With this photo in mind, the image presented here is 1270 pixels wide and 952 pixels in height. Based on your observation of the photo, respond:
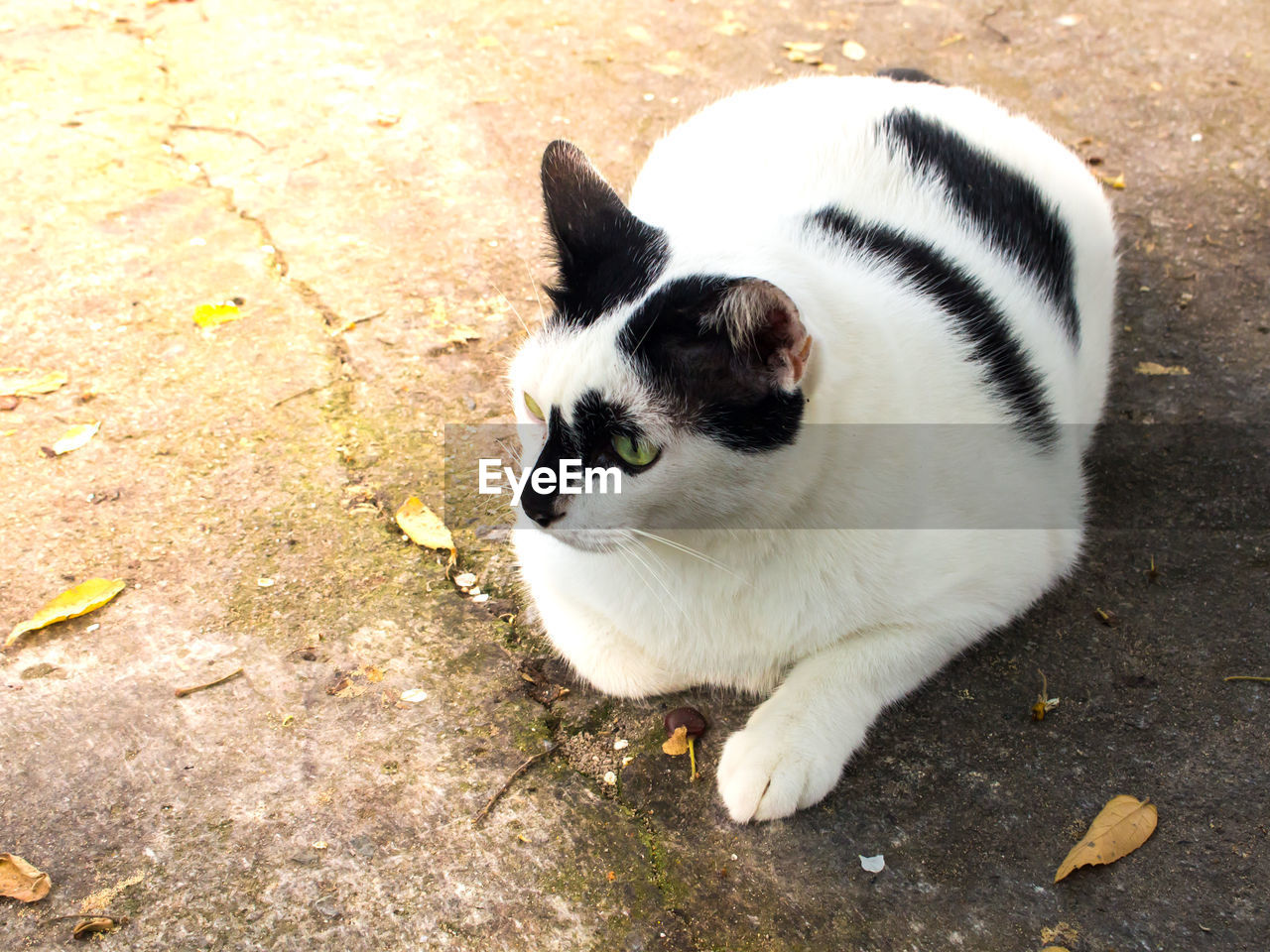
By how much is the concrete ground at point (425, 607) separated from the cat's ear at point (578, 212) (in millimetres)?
827

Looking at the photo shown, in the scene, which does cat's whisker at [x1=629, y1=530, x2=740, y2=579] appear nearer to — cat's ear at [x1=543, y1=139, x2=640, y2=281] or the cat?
the cat

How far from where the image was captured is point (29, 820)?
5.91 feet

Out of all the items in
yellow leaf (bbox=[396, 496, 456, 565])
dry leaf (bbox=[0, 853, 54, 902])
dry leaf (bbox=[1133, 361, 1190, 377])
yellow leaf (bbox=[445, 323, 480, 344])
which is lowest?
dry leaf (bbox=[1133, 361, 1190, 377])

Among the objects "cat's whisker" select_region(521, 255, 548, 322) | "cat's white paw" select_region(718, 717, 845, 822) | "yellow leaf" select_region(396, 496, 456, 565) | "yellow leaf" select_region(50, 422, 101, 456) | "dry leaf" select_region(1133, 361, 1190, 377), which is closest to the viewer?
"cat's white paw" select_region(718, 717, 845, 822)

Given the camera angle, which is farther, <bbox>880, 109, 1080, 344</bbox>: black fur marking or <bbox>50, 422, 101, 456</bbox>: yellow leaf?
<bbox>50, 422, 101, 456</bbox>: yellow leaf

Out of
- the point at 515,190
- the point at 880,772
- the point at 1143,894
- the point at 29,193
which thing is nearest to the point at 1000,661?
the point at 880,772

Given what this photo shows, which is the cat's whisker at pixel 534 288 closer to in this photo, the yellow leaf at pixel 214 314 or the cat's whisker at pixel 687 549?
the yellow leaf at pixel 214 314

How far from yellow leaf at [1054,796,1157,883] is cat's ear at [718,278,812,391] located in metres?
0.99

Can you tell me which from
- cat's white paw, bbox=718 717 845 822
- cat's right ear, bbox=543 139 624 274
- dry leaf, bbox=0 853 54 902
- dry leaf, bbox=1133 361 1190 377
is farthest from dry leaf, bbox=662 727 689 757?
dry leaf, bbox=1133 361 1190 377

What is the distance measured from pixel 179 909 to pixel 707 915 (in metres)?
0.89

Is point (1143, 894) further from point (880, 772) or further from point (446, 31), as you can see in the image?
point (446, 31)

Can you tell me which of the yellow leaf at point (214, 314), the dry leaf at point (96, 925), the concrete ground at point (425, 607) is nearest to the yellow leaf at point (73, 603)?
the concrete ground at point (425, 607)

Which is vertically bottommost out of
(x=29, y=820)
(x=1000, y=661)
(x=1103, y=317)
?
(x=1000, y=661)

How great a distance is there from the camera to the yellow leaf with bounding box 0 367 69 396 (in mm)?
2797
